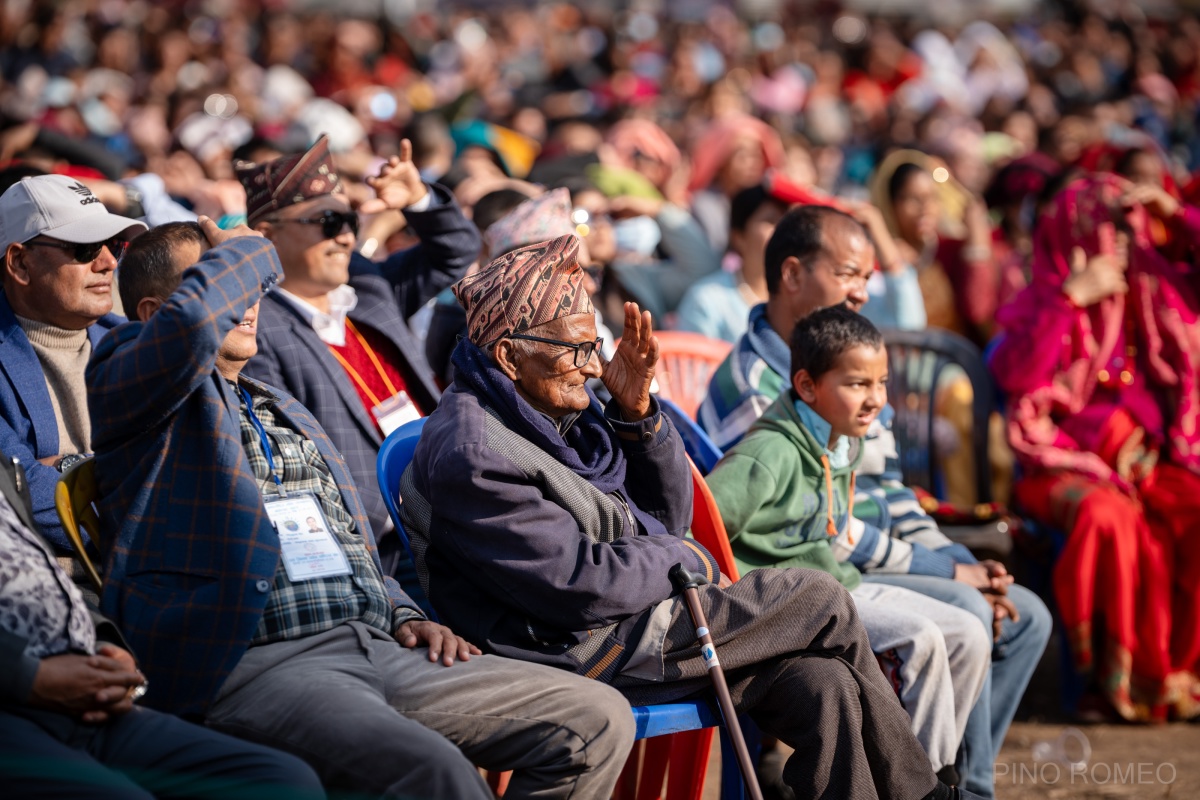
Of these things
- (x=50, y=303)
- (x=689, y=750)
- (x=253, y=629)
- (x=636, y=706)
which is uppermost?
(x=50, y=303)

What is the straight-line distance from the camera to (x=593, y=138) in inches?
324

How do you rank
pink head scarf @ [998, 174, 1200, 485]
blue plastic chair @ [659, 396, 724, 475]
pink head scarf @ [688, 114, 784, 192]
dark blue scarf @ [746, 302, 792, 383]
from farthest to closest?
pink head scarf @ [688, 114, 784, 192] < pink head scarf @ [998, 174, 1200, 485] < dark blue scarf @ [746, 302, 792, 383] < blue plastic chair @ [659, 396, 724, 475]

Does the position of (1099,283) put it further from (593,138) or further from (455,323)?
(593,138)

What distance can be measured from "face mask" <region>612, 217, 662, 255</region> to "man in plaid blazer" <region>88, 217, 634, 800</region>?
13.0 feet

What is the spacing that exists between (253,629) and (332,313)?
5.29 feet

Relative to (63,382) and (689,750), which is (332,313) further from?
(689,750)

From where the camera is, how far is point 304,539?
3080 millimetres

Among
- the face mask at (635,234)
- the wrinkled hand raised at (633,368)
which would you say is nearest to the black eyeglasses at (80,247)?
the wrinkled hand raised at (633,368)

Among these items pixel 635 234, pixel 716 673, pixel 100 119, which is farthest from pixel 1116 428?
pixel 100 119

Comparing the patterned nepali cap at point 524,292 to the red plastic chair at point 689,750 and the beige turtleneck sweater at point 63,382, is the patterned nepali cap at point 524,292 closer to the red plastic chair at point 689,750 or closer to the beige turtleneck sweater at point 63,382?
the red plastic chair at point 689,750

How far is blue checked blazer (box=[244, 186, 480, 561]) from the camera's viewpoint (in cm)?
391

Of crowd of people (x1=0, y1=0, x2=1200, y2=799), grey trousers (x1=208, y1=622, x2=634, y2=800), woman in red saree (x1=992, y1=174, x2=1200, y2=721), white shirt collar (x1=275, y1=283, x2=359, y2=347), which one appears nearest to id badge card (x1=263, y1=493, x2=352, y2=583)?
crowd of people (x1=0, y1=0, x2=1200, y2=799)

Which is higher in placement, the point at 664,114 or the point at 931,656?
the point at 664,114

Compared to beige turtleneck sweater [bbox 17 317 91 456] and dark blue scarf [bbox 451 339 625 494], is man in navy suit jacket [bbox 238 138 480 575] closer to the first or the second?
beige turtleneck sweater [bbox 17 317 91 456]
